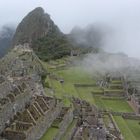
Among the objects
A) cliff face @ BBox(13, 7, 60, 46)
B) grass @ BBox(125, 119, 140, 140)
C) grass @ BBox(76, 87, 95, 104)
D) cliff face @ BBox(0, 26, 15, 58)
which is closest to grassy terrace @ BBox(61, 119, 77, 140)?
grass @ BBox(125, 119, 140, 140)

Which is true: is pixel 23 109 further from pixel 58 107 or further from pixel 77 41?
pixel 77 41

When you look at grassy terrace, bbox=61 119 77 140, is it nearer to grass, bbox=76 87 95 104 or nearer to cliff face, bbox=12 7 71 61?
grass, bbox=76 87 95 104

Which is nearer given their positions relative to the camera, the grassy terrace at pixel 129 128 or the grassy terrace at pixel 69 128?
the grassy terrace at pixel 69 128

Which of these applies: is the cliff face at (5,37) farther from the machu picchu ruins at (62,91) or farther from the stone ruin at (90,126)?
the stone ruin at (90,126)

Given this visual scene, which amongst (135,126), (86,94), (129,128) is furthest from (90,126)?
(86,94)

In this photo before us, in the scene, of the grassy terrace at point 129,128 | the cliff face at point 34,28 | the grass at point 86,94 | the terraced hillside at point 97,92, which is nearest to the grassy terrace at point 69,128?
the terraced hillside at point 97,92

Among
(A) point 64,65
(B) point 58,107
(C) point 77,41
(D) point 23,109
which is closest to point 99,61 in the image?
(A) point 64,65
